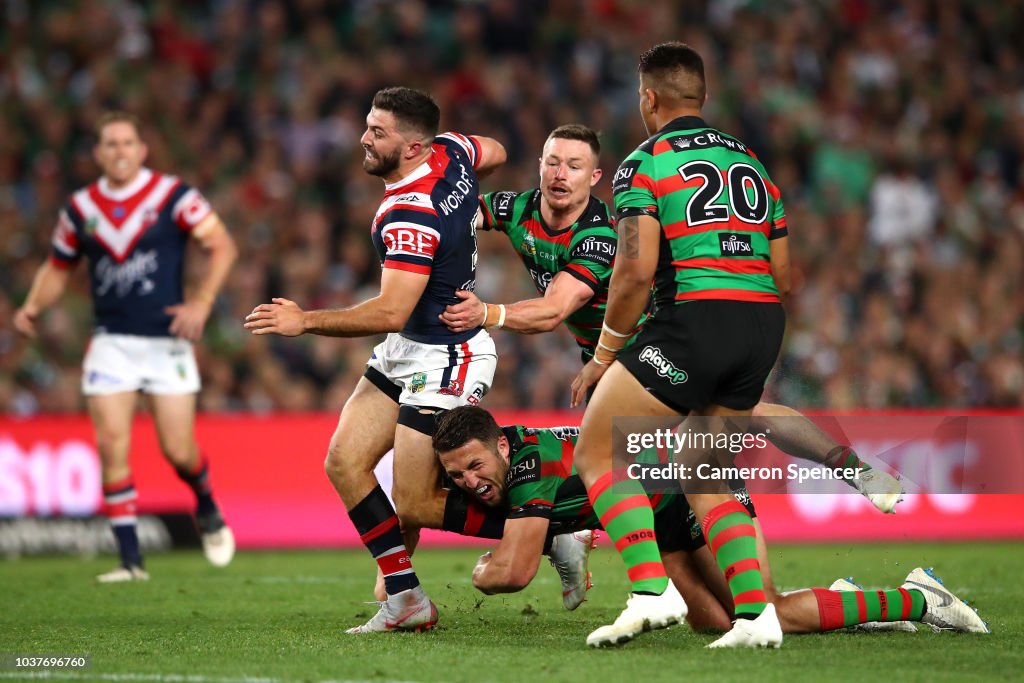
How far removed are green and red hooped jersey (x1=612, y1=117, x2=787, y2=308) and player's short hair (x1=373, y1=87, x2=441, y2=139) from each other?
1457 millimetres

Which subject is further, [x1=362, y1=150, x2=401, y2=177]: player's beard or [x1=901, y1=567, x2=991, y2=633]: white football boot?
[x1=362, y1=150, x2=401, y2=177]: player's beard

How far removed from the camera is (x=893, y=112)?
17.7 metres

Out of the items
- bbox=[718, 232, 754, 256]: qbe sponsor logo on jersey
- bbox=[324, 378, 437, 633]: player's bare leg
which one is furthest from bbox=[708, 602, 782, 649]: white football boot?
bbox=[324, 378, 437, 633]: player's bare leg

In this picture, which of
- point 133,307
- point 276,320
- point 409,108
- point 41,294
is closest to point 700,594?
point 276,320

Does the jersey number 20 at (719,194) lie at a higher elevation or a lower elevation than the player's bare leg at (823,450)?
higher

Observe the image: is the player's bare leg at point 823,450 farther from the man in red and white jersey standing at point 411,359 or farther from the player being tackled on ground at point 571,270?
the man in red and white jersey standing at point 411,359

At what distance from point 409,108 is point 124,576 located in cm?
446

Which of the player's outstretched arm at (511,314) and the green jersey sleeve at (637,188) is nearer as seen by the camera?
the green jersey sleeve at (637,188)

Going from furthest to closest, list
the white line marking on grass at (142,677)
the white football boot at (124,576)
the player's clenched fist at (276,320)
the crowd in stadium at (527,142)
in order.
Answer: the crowd in stadium at (527,142)
the white football boot at (124,576)
the player's clenched fist at (276,320)
the white line marking on grass at (142,677)

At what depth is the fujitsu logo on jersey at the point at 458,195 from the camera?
683 centimetres

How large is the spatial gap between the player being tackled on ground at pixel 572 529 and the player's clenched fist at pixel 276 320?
103 centimetres

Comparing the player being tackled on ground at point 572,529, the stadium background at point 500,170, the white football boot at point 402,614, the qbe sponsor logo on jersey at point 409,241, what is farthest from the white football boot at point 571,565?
the stadium background at point 500,170

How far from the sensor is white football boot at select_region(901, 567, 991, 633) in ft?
20.1

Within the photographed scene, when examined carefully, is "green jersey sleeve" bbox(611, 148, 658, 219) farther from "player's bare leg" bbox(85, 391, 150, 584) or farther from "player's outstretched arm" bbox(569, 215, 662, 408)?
"player's bare leg" bbox(85, 391, 150, 584)
